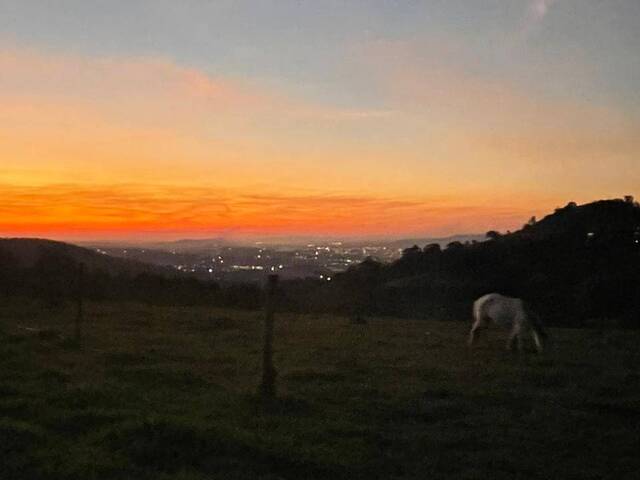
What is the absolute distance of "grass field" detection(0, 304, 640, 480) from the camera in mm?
7422

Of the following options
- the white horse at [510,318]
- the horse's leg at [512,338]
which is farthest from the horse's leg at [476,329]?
the horse's leg at [512,338]

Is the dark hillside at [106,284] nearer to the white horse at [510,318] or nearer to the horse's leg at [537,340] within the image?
the white horse at [510,318]

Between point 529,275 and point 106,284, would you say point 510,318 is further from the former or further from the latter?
point 529,275

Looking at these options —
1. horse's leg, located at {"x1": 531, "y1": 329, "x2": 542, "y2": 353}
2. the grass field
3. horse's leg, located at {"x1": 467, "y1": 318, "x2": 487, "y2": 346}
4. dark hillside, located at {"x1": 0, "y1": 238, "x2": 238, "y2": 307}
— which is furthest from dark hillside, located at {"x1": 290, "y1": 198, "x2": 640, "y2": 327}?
the grass field

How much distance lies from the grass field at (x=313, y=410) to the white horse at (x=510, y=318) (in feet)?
1.42

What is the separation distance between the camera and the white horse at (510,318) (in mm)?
16797

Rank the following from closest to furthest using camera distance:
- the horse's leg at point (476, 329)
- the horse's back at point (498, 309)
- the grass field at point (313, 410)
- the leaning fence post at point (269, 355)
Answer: the grass field at point (313, 410)
the leaning fence post at point (269, 355)
the horse's back at point (498, 309)
the horse's leg at point (476, 329)

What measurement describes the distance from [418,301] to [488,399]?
25.9 meters

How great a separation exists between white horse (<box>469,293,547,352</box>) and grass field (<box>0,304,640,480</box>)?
431mm

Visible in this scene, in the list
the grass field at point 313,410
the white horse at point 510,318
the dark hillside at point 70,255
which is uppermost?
the dark hillside at point 70,255

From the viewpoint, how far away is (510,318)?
693 inches

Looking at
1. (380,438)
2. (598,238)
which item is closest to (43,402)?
(380,438)

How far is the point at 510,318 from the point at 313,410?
28.9ft

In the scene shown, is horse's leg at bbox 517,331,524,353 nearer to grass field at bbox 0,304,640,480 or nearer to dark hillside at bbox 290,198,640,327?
grass field at bbox 0,304,640,480
